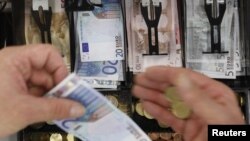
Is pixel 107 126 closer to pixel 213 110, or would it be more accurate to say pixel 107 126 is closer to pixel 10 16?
pixel 213 110

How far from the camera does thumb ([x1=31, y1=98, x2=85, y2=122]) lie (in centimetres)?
96

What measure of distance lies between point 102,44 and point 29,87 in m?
0.81

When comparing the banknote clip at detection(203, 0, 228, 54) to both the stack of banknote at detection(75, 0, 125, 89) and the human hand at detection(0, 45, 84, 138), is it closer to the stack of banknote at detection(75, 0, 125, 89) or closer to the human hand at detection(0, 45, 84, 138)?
the stack of banknote at detection(75, 0, 125, 89)

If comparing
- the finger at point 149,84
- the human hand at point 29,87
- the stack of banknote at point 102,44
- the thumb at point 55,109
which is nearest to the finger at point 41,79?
the human hand at point 29,87

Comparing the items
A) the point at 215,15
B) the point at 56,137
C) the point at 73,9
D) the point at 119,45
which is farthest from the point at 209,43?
the point at 56,137

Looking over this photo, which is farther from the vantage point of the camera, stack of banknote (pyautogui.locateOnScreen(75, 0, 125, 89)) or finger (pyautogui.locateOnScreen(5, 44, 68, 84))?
stack of banknote (pyautogui.locateOnScreen(75, 0, 125, 89))

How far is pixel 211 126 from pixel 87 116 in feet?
0.95

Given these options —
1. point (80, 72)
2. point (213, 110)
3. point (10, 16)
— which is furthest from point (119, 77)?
point (213, 110)

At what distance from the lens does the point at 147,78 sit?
1.19m

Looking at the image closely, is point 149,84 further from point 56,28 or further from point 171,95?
point 56,28

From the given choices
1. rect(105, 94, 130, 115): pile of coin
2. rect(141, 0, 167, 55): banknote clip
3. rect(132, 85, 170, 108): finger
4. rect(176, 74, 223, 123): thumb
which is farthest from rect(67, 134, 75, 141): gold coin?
rect(176, 74, 223, 123): thumb

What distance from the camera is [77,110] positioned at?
1.01 metres

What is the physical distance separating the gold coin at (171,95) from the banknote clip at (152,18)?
65 cm

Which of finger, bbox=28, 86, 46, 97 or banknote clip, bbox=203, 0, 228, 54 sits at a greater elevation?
banknote clip, bbox=203, 0, 228, 54
